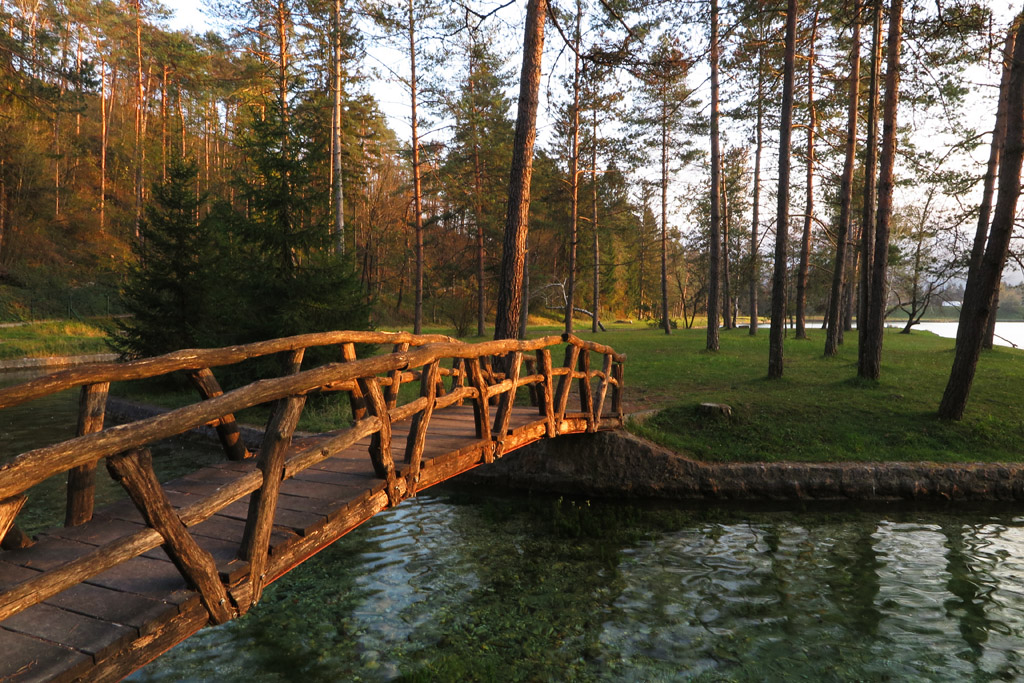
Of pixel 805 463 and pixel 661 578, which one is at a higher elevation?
pixel 805 463

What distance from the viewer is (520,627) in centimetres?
538

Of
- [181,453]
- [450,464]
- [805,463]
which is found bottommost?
[181,453]

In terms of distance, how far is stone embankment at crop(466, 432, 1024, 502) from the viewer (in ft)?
28.2

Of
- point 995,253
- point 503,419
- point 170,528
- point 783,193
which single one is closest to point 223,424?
point 170,528

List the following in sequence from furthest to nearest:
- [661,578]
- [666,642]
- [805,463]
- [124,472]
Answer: [805,463] < [661,578] < [666,642] < [124,472]

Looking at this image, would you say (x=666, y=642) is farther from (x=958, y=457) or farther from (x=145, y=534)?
(x=958, y=457)

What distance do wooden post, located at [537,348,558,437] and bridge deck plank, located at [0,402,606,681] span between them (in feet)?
7.73

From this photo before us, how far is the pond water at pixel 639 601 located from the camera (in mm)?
4789

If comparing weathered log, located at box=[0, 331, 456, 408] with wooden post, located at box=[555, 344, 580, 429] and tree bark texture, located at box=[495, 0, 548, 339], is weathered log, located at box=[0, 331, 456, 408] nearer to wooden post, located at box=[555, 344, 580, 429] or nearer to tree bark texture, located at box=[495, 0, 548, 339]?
wooden post, located at box=[555, 344, 580, 429]

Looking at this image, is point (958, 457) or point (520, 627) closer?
point (520, 627)

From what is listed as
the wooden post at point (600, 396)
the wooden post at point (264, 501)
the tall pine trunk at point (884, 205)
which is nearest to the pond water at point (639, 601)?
the wooden post at point (600, 396)

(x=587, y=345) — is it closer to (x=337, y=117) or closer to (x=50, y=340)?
(x=337, y=117)

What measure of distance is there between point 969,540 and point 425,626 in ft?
21.6

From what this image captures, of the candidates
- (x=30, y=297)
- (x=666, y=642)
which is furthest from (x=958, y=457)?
(x=30, y=297)
